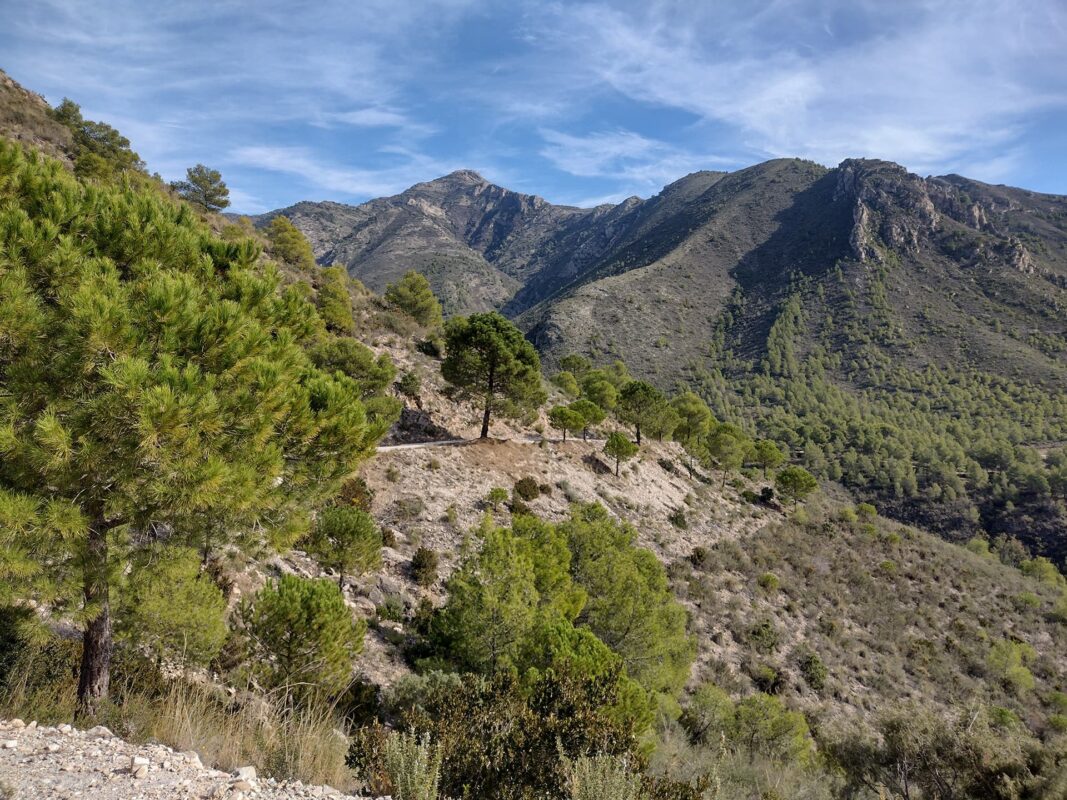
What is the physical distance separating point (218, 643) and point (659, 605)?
46.4 feet

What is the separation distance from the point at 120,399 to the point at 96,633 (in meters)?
3.90

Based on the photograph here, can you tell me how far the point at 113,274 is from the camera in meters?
5.80

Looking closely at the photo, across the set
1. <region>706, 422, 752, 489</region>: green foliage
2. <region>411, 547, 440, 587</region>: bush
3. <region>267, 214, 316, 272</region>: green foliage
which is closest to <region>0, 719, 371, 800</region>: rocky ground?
<region>411, 547, 440, 587</region>: bush

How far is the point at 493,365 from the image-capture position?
88.8ft

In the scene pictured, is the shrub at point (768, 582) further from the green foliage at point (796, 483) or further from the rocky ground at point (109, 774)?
the rocky ground at point (109, 774)

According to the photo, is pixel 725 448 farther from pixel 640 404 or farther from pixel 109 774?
pixel 109 774

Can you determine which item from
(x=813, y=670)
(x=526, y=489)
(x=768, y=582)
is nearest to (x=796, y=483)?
(x=768, y=582)

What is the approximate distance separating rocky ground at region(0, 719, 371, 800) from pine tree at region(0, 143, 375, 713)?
1598mm

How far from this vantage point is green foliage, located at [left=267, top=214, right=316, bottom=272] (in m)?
41.8

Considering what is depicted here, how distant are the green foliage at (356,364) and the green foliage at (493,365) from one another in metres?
3.37

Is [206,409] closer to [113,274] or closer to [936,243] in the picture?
[113,274]

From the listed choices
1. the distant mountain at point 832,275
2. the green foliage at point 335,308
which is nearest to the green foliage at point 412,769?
the green foliage at point 335,308

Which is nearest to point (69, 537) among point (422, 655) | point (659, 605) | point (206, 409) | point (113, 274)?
point (206, 409)

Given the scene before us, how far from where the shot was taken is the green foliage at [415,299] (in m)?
42.8
